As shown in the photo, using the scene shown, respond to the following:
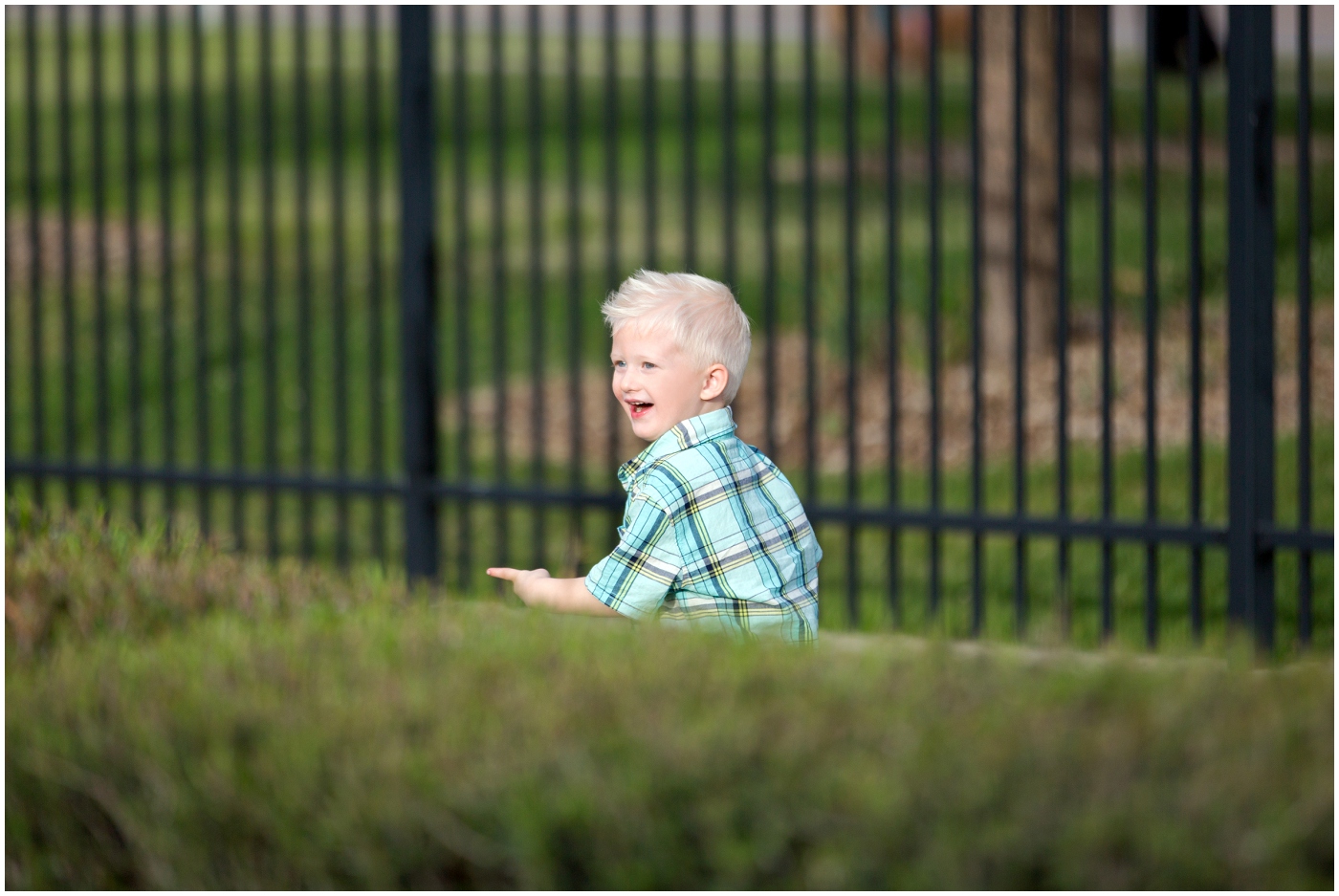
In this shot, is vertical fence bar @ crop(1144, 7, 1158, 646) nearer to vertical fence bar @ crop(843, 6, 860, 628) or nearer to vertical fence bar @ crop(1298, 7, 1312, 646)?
vertical fence bar @ crop(1298, 7, 1312, 646)

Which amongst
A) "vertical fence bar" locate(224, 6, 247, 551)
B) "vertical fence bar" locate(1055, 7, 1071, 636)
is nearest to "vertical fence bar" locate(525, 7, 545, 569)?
"vertical fence bar" locate(224, 6, 247, 551)

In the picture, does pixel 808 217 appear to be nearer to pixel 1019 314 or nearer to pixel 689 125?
pixel 689 125

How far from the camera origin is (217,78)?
22.9 metres

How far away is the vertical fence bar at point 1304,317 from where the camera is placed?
4.07 m

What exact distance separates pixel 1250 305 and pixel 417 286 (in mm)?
2496

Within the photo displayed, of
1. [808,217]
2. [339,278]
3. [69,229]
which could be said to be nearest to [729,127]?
[808,217]

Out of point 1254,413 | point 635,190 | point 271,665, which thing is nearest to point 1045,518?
point 1254,413

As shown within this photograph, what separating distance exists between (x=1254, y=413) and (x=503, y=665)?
266cm

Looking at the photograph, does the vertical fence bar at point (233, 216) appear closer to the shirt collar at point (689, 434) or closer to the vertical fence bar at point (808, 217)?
the vertical fence bar at point (808, 217)

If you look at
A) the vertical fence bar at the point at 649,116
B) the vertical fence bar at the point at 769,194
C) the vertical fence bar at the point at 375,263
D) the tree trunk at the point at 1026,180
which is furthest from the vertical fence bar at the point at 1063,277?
the tree trunk at the point at 1026,180

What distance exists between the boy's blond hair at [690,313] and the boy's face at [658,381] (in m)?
0.02

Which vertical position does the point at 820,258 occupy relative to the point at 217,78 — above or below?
below

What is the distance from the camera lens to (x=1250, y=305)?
419cm

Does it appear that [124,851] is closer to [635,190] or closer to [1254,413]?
[1254,413]
